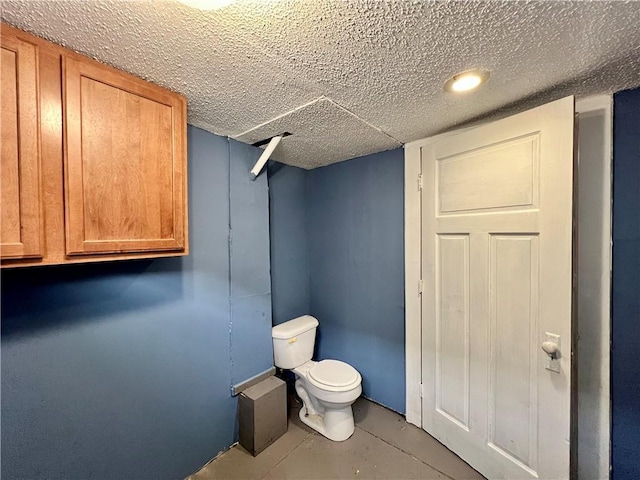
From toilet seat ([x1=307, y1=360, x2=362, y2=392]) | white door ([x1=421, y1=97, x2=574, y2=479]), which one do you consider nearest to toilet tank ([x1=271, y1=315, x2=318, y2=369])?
toilet seat ([x1=307, y1=360, x2=362, y2=392])

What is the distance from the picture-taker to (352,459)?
1577mm

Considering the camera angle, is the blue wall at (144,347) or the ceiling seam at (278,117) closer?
the blue wall at (144,347)

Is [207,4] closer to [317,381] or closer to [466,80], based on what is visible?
[466,80]

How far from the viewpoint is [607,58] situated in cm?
94

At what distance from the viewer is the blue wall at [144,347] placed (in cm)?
103

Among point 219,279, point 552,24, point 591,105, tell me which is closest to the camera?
point 552,24

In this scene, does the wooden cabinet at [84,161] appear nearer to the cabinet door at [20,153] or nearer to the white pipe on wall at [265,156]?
the cabinet door at [20,153]

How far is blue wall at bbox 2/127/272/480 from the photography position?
1025 mm

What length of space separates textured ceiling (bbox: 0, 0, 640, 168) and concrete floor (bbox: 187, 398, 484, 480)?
79.6 inches

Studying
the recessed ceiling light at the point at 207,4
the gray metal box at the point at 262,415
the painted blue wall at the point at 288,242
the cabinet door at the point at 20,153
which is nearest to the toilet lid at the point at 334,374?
the gray metal box at the point at 262,415

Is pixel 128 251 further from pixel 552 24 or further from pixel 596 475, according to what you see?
pixel 596 475

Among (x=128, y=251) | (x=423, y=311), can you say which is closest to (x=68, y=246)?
(x=128, y=251)

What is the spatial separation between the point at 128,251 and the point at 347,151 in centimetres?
154

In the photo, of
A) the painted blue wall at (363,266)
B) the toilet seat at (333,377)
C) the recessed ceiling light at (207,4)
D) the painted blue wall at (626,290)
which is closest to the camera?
the recessed ceiling light at (207,4)
